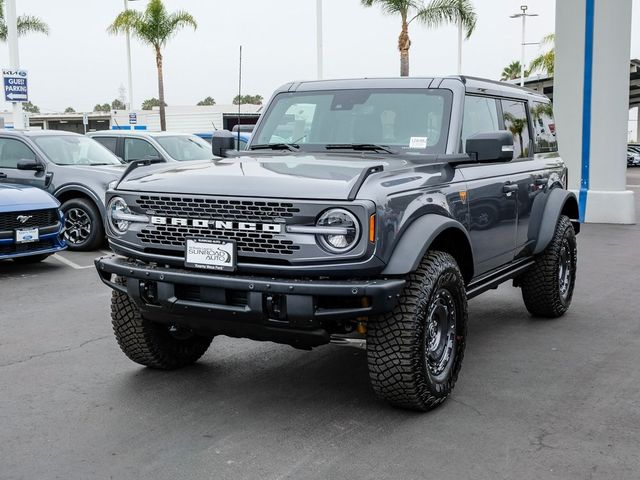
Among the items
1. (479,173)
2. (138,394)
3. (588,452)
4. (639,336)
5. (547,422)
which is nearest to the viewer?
(588,452)

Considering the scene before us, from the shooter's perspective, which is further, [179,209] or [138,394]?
[138,394]

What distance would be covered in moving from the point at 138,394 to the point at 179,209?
1.26 metres

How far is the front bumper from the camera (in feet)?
13.0

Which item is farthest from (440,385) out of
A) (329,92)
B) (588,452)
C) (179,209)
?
(329,92)

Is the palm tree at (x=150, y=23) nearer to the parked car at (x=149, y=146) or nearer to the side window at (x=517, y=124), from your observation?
the parked car at (x=149, y=146)

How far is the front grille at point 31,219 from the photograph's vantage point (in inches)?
356

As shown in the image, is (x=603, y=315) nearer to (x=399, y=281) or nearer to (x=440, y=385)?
(x=440, y=385)

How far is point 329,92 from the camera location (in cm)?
572

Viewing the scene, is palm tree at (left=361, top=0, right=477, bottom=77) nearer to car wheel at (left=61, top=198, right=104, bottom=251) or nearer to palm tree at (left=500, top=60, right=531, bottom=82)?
car wheel at (left=61, top=198, right=104, bottom=251)

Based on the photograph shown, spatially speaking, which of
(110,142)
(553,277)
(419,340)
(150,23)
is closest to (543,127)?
(553,277)

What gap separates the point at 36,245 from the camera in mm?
9430

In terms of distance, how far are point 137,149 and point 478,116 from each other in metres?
9.32

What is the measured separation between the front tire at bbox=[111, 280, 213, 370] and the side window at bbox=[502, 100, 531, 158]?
9.39ft

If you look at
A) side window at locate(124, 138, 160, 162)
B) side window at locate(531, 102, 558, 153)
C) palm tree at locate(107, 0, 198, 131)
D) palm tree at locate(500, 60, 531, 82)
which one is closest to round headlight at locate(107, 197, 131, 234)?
side window at locate(531, 102, 558, 153)
